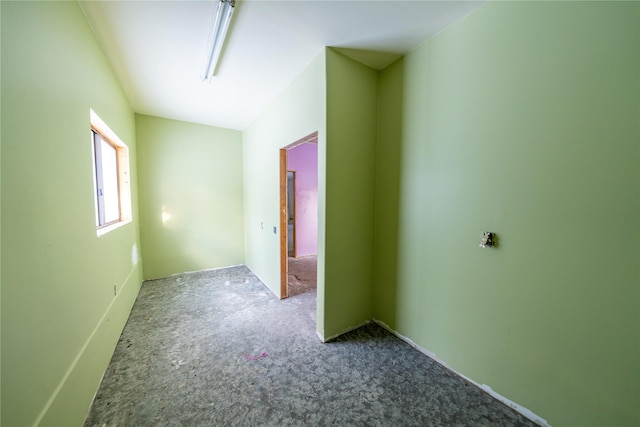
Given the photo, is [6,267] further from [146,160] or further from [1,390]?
[146,160]

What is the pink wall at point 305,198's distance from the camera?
5184 mm

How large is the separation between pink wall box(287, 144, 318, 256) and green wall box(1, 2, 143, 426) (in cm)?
364

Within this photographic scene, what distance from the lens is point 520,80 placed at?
1343 millimetres

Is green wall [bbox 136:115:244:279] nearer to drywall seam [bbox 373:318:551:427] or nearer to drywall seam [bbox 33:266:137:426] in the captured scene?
drywall seam [bbox 33:266:137:426]

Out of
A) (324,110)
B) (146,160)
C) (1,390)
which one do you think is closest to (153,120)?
(146,160)

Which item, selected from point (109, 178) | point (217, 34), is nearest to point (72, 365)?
point (109, 178)

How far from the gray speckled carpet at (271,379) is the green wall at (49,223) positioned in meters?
0.30

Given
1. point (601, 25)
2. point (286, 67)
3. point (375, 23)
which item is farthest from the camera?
point (286, 67)

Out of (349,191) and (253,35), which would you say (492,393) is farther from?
(253,35)

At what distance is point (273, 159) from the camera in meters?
2.99

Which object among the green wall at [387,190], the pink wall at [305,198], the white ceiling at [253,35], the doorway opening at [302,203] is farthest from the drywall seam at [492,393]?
the pink wall at [305,198]

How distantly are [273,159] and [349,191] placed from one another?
1.37 meters

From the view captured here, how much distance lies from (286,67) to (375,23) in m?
0.96

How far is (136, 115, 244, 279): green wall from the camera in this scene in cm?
354
